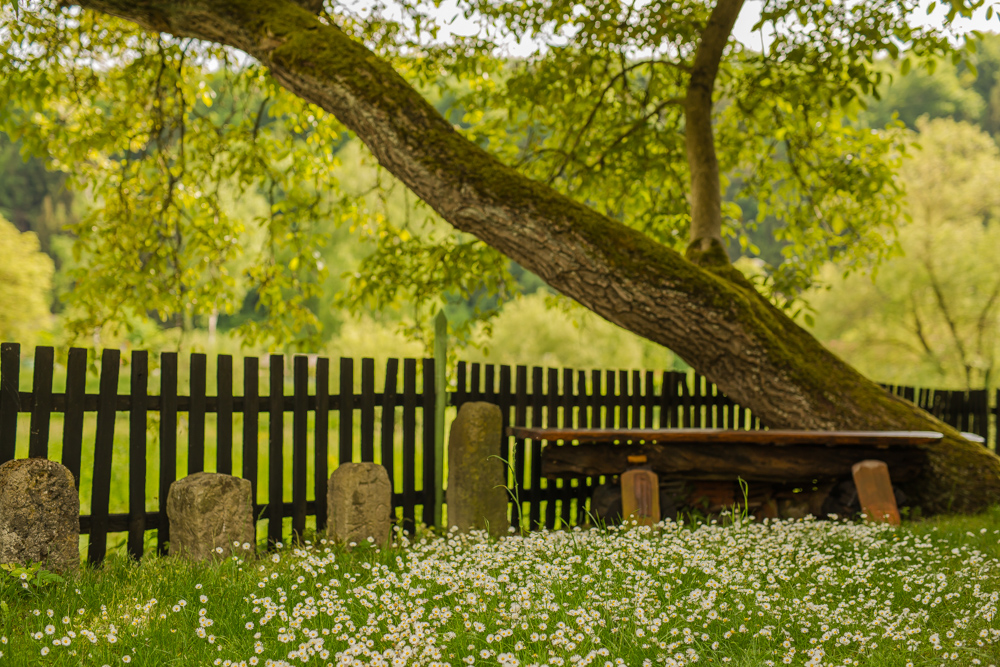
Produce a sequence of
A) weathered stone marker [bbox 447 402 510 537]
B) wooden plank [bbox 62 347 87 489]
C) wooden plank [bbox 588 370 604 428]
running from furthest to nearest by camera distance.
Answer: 1. wooden plank [bbox 588 370 604 428]
2. weathered stone marker [bbox 447 402 510 537]
3. wooden plank [bbox 62 347 87 489]

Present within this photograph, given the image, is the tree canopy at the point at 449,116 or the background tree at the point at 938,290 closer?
the tree canopy at the point at 449,116

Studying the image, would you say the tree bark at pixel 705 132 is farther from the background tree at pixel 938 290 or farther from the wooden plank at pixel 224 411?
the background tree at pixel 938 290

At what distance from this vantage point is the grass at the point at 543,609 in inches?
115

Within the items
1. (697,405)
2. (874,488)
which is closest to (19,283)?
(697,405)

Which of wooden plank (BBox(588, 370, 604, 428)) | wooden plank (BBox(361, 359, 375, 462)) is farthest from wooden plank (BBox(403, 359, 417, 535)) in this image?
wooden plank (BBox(588, 370, 604, 428))

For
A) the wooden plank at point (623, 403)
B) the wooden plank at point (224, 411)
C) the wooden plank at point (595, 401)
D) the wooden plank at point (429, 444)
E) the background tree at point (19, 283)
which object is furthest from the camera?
the background tree at point (19, 283)

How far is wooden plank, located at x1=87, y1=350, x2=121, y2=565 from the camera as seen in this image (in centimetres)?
500

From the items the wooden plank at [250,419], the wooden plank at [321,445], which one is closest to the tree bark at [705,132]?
the wooden plank at [321,445]

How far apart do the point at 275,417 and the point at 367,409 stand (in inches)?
31.0

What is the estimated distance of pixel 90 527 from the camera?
5016mm

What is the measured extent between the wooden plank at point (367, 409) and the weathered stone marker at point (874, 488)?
423cm

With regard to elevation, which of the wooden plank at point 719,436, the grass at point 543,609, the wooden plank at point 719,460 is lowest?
the grass at point 543,609

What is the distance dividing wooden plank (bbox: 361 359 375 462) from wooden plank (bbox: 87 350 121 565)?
6.11ft

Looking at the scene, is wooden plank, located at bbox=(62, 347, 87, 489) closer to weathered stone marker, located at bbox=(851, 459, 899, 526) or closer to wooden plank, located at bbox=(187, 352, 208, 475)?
wooden plank, located at bbox=(187, 352, 208, 475)
